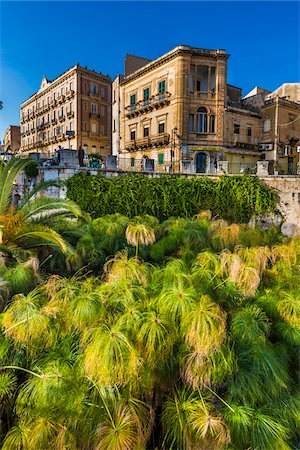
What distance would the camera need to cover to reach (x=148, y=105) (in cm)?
2156

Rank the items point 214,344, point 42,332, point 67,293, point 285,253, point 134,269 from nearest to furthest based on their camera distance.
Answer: point 214,344 < point 42,332 < point 67,293 < point 134,269 < point 285,253

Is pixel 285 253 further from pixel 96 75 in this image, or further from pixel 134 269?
pixel 96 75

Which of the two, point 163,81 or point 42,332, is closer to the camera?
point 42,332

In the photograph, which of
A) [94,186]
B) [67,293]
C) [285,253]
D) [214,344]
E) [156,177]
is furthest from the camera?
[156,177]

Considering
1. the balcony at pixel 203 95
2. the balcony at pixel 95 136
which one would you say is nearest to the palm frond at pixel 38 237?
the balcony at pixel 203 95

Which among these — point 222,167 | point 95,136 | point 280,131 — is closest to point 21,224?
point 222,167

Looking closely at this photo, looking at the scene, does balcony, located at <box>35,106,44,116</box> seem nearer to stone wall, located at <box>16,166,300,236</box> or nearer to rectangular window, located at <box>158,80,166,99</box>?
rectangular window, located at <box>158,80,166,99</box>

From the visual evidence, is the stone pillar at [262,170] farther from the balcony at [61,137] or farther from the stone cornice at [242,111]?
the balcony at [61,137]

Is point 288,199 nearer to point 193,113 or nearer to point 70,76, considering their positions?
point 193,113

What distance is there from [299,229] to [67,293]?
10.7 metres

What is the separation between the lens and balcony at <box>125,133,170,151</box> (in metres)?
20.4

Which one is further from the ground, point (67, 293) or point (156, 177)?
point (156, 177)

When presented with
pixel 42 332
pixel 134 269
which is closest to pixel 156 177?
pixel 134 269

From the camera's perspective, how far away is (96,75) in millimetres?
28344
